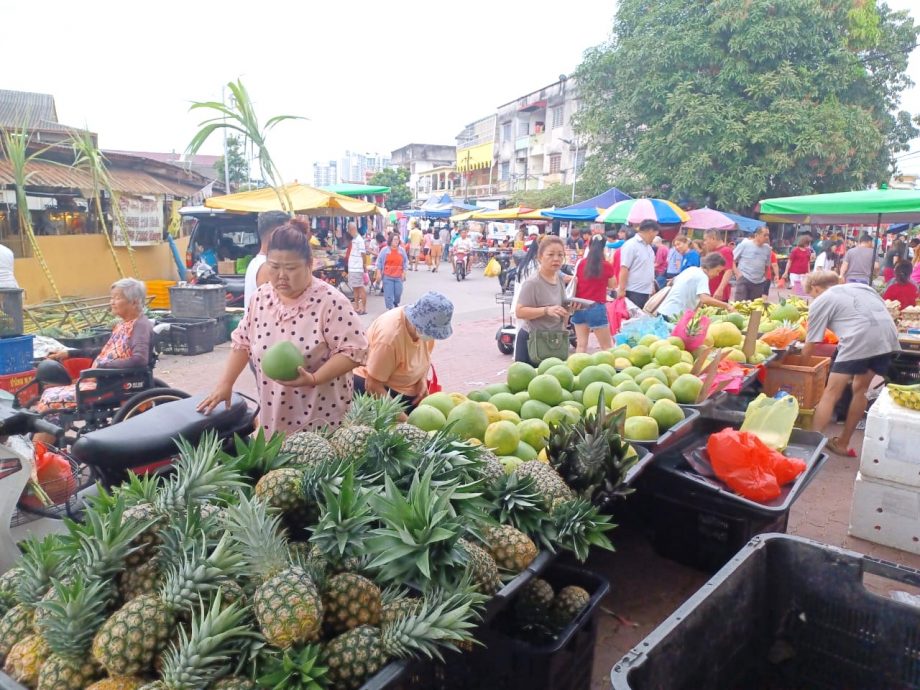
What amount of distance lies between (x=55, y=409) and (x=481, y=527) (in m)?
4.58

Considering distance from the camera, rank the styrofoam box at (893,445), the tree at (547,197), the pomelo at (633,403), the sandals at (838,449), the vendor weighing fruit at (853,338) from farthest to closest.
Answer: the tree at (547,197)
the sandals at (838,449)
the vendor weighing fruit at (853,338)
the styrofoam box at (893,445)
the pomelo at (633,403)

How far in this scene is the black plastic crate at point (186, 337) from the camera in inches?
388

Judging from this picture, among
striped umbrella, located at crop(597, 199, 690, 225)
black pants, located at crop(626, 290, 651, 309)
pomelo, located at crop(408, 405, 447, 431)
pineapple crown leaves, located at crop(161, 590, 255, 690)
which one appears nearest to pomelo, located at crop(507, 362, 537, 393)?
pomelo, located at crop(408, 405, 447, 431)

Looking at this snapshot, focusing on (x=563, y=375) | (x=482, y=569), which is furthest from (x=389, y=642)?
(x=563, y=375)

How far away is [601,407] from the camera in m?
2.96

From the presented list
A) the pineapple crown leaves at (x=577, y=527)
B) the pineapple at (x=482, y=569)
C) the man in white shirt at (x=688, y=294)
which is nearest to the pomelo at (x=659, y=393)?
the pineapple crown leaves at (x=577, y=527)

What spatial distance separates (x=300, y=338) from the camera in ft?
11.1

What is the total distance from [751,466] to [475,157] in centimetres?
5916

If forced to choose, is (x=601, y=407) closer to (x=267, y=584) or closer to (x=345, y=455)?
(x=345, y=455)

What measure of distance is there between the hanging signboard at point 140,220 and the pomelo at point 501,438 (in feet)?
44.8

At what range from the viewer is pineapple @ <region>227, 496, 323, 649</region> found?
4.94 ft

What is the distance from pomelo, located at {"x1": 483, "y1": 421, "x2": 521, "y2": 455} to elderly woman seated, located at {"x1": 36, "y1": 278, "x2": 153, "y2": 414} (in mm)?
3464

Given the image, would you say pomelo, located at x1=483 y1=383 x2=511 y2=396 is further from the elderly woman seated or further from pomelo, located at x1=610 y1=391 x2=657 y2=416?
the elderly woman seated

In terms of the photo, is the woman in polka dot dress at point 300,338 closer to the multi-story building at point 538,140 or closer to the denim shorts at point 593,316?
the denim shorts at point 593,316
